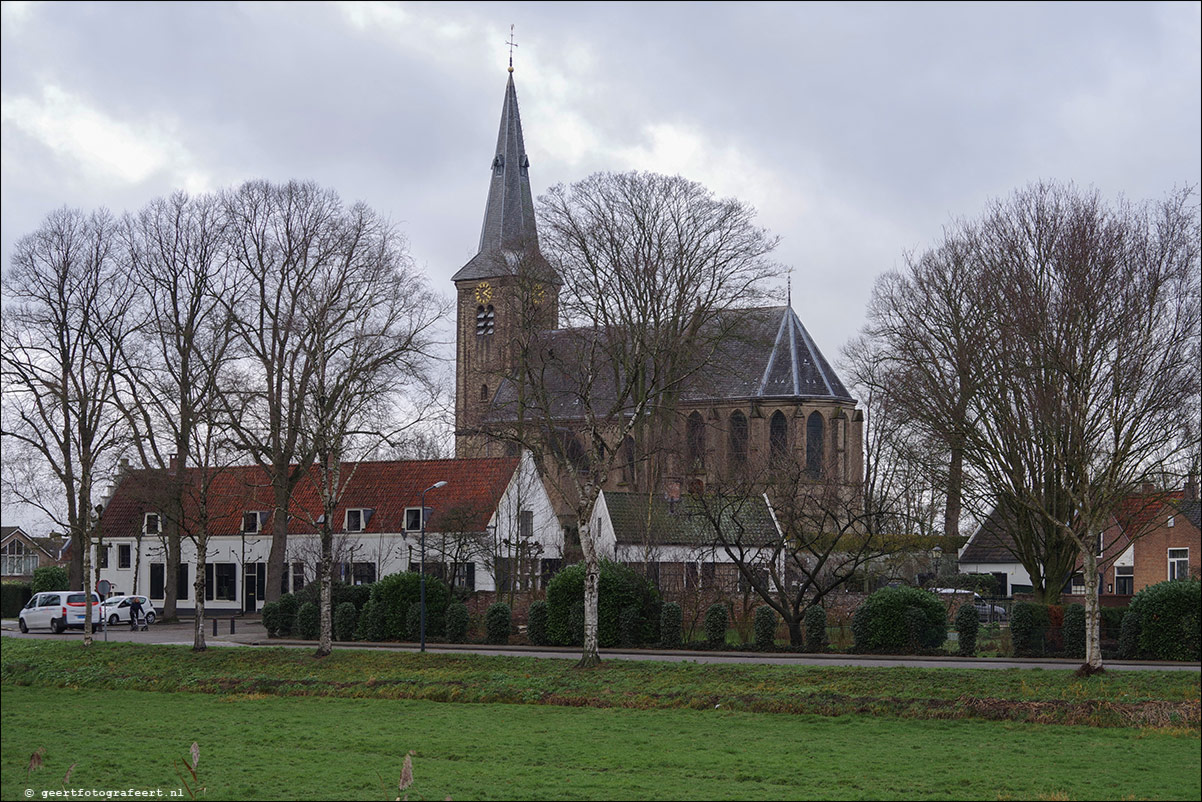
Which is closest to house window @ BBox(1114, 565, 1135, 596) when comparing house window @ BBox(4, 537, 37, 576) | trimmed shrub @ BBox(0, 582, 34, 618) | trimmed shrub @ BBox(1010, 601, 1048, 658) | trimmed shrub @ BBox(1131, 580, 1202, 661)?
trimmed shrub @ BBox(1010, 601, 1048, 658)

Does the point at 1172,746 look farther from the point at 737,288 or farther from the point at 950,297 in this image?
the point at 737,288

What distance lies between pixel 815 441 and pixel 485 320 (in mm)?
23845

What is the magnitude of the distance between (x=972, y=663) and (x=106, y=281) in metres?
28.3

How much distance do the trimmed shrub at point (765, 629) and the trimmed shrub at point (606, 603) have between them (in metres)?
3.32

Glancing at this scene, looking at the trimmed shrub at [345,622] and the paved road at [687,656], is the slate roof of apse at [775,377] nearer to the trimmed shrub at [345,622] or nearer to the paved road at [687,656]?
the paved road at [687,656]

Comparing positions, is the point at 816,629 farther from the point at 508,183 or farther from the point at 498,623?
the point at 508,183

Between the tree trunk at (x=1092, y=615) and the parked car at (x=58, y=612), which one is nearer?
the tree trunk at (x=1092, y=615)

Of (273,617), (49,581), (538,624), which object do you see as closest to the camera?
(538,624)

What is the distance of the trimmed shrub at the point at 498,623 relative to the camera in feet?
127

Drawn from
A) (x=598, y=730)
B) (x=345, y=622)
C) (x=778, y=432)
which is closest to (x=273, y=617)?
(x=345, y=622)

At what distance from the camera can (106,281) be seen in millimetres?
41781

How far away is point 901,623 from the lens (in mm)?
33500

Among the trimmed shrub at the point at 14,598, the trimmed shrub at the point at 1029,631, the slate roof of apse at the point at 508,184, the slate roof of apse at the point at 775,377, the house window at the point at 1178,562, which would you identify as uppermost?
the slate roof of apse at the point at 508,184

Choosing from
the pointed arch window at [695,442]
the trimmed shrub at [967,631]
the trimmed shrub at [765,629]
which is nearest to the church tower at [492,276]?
the pointed arch window at [695,442]
